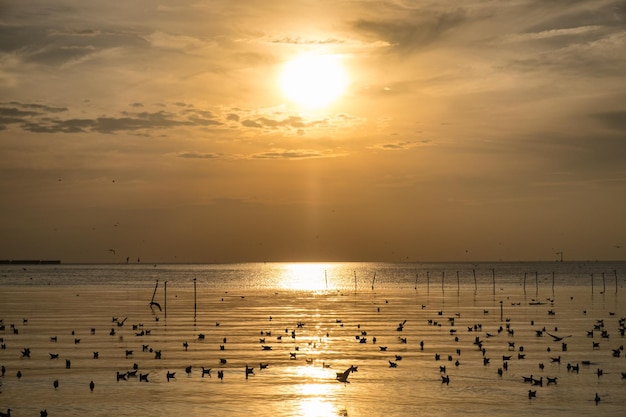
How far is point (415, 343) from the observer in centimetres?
6625

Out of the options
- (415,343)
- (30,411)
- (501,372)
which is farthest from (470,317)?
(30,411)

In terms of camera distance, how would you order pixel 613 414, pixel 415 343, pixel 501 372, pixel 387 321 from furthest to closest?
pixel 387 321 < pixel 415 343 < pixel 501 372 < pixel 613 414

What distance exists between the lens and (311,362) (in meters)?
55.4

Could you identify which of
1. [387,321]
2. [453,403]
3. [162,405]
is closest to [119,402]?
[162,405]

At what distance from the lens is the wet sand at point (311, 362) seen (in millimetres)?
41375

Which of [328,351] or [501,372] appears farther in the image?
[328,351]

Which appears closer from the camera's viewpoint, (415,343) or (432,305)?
(415,343)

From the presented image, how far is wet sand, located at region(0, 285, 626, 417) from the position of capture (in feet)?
136

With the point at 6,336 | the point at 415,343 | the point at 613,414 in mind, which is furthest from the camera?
the point at 6,336

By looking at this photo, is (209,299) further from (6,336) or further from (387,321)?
(6,336)

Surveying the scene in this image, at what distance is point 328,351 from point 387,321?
89.6 feet

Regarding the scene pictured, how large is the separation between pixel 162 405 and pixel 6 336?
3503cm

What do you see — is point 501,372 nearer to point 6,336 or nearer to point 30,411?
point 30,411

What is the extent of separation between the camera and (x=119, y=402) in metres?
41.9
